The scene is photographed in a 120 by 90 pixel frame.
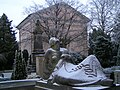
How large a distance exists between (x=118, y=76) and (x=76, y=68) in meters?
6.61

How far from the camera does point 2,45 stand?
101 feet

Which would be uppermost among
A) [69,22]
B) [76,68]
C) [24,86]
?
[69,22]

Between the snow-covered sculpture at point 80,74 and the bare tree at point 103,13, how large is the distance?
2020cm

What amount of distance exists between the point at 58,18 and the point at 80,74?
1778cm

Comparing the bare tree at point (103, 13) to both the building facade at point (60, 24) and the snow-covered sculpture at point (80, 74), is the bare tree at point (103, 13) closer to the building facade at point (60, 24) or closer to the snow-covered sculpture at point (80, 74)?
the building facade at point (60, 24)

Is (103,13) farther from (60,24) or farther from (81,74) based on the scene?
(81,74)

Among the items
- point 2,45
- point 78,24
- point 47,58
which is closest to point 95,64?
point 47,58

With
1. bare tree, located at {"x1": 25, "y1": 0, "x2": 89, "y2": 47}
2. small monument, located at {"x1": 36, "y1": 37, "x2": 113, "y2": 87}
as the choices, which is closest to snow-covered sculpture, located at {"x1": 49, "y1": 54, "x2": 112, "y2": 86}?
small monument, located at {"x1": 36, "y1": 37, "x2": 113, "y2": 87}

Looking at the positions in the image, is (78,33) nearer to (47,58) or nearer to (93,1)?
(93,1)

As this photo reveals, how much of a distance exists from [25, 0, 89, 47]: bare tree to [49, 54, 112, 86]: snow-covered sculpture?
16090mm

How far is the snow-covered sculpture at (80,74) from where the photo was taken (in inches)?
217

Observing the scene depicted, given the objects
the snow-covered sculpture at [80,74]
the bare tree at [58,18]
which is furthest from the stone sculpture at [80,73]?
the bare tree at [58,18]

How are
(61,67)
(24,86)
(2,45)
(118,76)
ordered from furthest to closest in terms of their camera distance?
(2,45) → (118,76) → (24,86) → (61,67)

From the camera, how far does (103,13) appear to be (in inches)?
1048
